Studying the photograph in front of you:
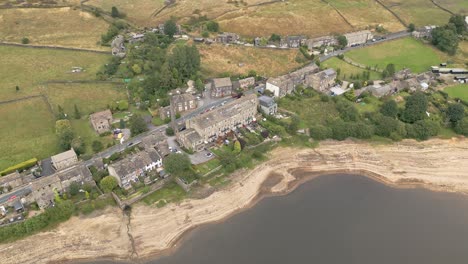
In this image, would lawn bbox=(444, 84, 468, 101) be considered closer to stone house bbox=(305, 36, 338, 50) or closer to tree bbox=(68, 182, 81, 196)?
stone house bbox=(305, 36, 338, 50)

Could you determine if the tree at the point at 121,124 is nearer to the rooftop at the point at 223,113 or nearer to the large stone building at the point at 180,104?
the large stone building at the point at 180,104

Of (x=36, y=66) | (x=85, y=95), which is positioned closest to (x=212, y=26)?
(x=85, y=95)

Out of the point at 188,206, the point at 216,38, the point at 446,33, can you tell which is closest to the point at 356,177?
the point at 188,206

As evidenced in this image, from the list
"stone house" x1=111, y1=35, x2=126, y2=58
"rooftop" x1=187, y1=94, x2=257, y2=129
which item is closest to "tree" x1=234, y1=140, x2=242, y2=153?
"rooftop" x1=187, y1=94, x2=257, y2=129

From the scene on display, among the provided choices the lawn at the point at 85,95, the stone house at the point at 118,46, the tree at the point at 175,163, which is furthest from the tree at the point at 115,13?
the tree at the point at 175,163

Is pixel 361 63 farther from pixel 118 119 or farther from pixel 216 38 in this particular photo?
pixel 118 119
